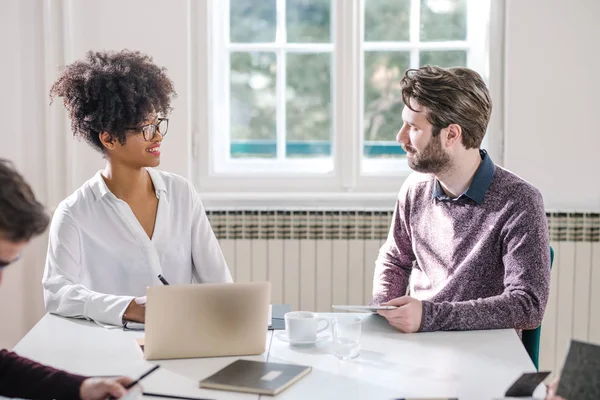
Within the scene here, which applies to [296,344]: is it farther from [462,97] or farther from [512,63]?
[512,63]

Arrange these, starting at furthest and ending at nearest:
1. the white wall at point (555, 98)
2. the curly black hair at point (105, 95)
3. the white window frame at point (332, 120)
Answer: the white window frame at point (332, 120)
the white wall at point (555, 98)
the curly black hair at point (105, 95)

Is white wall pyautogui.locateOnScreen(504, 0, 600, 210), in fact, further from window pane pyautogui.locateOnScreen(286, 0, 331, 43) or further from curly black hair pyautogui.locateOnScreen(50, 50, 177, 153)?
curly black hair pyautogui.locateOnScreen(50, 50, 177, 153)

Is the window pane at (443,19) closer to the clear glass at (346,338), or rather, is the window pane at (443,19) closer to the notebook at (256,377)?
the clear glass at (346,338)

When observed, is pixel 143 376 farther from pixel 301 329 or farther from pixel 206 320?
pixel 301 329

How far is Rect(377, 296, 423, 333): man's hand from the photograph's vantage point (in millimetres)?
1909

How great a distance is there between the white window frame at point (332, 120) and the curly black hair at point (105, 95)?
1.12m

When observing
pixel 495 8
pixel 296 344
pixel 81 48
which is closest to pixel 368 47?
pixel 495 8

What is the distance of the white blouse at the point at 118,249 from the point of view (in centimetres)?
210

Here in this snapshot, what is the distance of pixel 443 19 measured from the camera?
3588 millimetres

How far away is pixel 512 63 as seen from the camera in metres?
3.37

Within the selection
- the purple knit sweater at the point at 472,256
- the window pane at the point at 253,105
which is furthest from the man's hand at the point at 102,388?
the window pane at the point at 253,105

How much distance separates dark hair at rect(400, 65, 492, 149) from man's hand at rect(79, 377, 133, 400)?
47.9 inches

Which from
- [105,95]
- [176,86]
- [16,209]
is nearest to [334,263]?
[176,86]

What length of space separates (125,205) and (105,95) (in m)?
0.34
